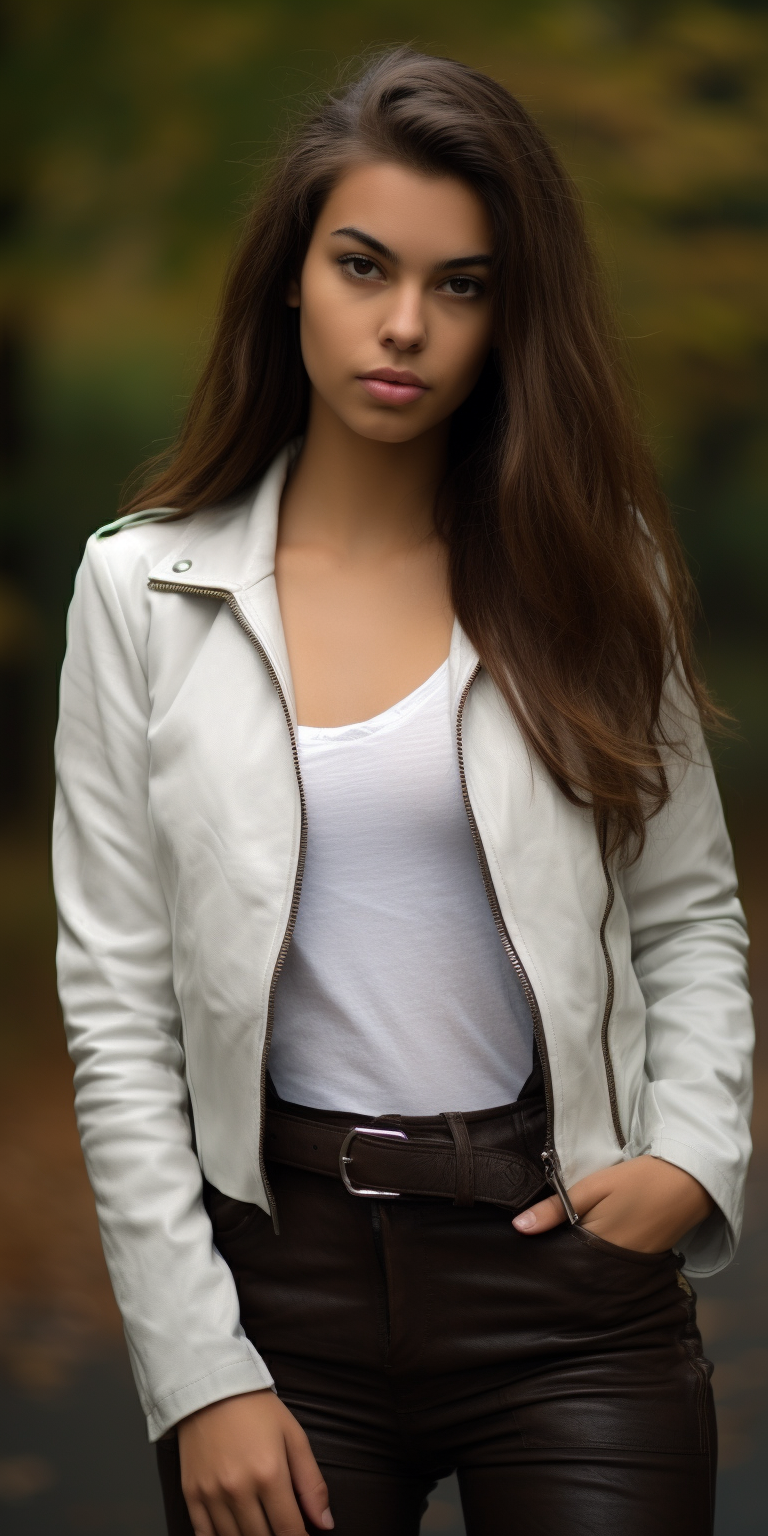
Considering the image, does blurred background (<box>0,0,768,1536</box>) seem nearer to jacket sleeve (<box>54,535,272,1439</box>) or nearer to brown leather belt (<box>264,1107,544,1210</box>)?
jacket sleeve (<box>54,535,272,1439</box>)

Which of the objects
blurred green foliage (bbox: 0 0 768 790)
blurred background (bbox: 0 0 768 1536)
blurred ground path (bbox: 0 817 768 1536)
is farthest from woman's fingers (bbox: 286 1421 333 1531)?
blurred green foliage (bbox: 0 0 768 790)

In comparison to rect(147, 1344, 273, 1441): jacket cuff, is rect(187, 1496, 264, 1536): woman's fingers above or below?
below

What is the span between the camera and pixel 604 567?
5.47 ft

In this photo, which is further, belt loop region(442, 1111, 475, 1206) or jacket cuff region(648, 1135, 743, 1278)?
jacket cuff region(648, 1135, 743, 1278)

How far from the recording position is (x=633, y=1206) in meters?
1.56

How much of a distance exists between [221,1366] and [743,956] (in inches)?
29.1

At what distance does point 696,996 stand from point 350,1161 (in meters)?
0.46

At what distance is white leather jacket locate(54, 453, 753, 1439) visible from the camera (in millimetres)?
1513

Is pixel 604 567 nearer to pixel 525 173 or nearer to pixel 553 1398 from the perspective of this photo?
pixel 525 173

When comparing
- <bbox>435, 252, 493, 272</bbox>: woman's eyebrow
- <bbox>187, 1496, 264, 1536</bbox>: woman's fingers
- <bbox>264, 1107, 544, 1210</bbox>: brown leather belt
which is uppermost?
<bbox>435, 252, 493, 272</bbox>: woman's eyebrow

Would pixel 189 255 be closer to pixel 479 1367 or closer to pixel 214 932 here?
pixel 214 932

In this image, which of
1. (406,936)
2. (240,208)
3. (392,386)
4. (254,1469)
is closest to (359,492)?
(392,386)

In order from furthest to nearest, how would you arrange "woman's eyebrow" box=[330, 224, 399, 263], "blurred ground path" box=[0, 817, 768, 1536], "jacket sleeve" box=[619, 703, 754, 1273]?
"blurred ground path" box=[0, 817, 768, 1536] < "jacket sleeve" box=[619, 703, 754, 1273] < "woman's eyebrow" box=[330, 224, 399, 263]

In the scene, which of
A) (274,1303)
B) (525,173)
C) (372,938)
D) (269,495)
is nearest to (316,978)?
(372,938)
